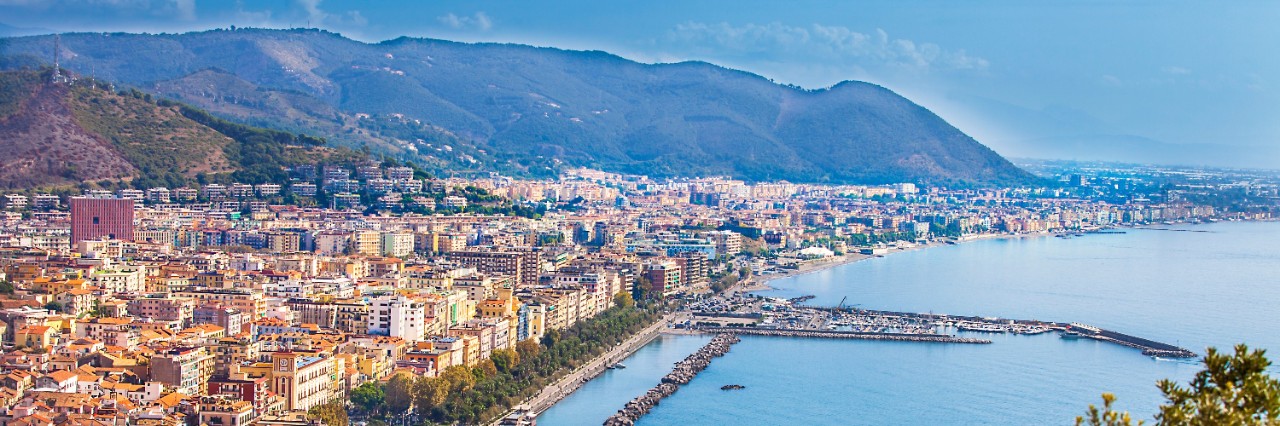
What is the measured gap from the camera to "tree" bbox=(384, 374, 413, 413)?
13.2 metres

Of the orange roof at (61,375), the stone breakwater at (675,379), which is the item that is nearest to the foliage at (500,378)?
the stone breakwater at (675,379)

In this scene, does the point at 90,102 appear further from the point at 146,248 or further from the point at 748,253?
the point at 748,253

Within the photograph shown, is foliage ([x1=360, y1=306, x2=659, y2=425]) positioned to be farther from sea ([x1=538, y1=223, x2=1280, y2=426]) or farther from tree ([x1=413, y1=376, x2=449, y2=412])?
sea ([x1=538, y1=223, x2=1280, y2=426])

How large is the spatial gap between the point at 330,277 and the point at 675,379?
5.12 m

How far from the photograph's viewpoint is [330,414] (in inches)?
475

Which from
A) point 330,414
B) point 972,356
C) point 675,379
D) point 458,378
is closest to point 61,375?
point 330,414

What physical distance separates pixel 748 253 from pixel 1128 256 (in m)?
8.12

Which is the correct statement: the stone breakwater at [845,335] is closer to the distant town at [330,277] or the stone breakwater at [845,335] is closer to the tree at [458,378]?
the distant town at [330,277]

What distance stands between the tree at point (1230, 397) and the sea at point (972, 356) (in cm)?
967

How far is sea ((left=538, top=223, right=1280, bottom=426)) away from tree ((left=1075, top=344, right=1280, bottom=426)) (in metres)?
9.67

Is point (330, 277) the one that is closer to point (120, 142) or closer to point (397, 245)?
point (397, 245)

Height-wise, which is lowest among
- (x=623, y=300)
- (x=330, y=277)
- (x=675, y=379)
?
(x=675, y=379)

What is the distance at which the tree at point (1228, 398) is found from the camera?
416 cm

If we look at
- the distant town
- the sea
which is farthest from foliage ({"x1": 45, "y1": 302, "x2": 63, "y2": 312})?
the sea
